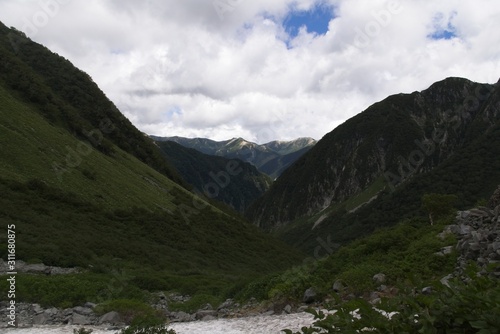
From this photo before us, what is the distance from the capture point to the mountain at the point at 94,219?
27.9 meters

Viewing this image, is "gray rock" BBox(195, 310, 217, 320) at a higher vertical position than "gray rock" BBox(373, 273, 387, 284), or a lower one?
lower

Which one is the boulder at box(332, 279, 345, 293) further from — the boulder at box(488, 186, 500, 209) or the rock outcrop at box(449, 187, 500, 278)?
the boulder at box(488, 186, 500, 209)

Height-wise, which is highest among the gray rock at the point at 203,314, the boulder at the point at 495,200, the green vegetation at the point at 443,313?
the boulder at the point at 495,200

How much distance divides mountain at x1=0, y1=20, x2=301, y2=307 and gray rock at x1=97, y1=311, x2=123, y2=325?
3.49 m

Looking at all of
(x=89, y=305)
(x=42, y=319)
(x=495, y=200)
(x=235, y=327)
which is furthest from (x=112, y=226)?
(x=495, y=200)

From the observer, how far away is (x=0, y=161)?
147 feet

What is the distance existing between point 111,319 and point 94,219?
31.4 m

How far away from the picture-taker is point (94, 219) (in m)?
43.5

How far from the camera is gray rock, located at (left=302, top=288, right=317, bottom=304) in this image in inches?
602

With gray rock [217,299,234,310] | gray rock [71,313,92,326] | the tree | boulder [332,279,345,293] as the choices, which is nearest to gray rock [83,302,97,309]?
gray rock [71,313,92,326]

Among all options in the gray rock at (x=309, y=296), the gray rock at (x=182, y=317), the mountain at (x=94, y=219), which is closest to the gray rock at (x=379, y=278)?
the gray rock at (x=309, y=296)

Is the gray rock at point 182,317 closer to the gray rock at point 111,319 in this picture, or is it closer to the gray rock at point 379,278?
the gray rock at point 111,319

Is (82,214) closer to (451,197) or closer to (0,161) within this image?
→ (0,161)

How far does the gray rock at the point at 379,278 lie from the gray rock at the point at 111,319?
414 inches
